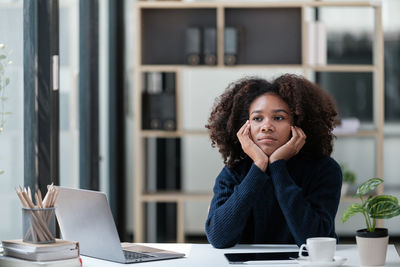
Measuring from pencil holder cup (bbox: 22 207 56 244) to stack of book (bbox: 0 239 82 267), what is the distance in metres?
0.02

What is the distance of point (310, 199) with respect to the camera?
2344mm

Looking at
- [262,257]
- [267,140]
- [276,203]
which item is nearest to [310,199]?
[276,203]

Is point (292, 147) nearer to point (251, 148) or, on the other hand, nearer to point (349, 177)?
point (251, 148)

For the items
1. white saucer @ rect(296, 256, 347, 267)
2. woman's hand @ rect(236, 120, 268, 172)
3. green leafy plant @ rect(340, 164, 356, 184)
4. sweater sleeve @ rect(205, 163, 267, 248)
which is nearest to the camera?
white saucer @ rect(296, 256, 347, 267)

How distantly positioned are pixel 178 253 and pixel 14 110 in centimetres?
106

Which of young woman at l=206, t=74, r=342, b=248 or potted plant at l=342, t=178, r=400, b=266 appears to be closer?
potted plant at l=342, t=178, r=400, b=266

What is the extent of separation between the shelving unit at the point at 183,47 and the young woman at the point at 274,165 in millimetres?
1897

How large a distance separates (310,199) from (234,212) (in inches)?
10.9

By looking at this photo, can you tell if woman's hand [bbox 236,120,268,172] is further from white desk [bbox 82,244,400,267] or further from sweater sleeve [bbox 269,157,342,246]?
white desk [bbox 82,244,400,267]

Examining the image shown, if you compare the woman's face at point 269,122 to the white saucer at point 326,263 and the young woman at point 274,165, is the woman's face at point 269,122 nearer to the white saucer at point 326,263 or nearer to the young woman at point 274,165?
the young woman at point 274,165

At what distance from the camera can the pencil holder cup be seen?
6.29ft

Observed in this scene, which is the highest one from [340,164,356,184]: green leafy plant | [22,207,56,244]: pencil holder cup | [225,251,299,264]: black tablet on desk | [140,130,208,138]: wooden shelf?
[140,130,208,138]: wooden shelf

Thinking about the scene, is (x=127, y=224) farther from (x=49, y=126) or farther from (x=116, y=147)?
(x=49, y=126)

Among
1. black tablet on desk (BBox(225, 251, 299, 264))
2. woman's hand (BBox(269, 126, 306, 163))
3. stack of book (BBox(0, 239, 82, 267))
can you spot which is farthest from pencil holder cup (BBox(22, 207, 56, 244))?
woman's hand (BBox(269, 126, 306, 163))
